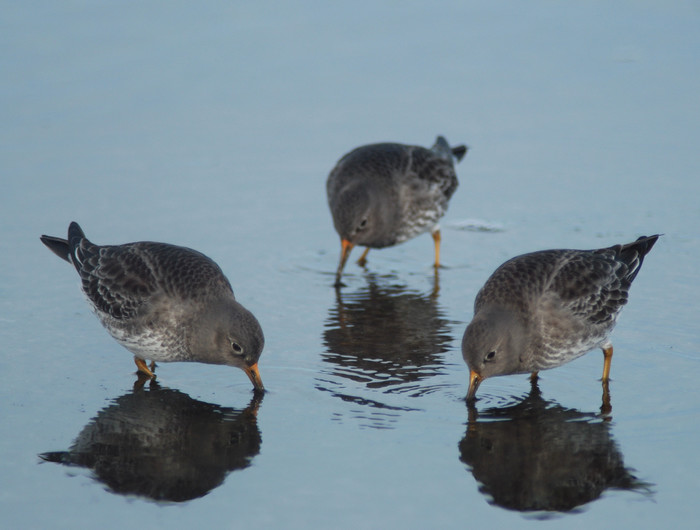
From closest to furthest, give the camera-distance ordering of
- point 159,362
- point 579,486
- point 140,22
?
point 579,486 → point 159,362 → point 140,22

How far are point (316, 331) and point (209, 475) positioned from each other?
298 centimetres

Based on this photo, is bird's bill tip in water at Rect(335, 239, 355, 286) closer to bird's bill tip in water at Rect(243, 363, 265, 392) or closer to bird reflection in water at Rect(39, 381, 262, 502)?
bird's bill tip in water at Rect(243, 363, 265, 392)

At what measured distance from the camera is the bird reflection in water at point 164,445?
23.4 feet

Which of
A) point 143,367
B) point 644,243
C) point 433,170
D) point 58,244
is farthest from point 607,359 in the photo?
point 58,244

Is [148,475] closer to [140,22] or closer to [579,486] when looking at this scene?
[579,486]

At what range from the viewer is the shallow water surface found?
7172 mm

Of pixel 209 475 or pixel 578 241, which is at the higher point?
pixel 578 241

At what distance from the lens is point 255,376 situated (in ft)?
27.9

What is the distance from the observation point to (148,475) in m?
7.24

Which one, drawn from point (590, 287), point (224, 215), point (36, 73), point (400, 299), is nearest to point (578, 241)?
point (400, 299)

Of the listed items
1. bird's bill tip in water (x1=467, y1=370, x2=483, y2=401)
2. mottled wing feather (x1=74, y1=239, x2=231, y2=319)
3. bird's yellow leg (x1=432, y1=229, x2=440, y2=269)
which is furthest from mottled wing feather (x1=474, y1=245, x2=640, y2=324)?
bird's yellow leg (x1=432, y1=229, x2=440, y2=269)

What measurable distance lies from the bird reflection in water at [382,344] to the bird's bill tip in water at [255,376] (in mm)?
508

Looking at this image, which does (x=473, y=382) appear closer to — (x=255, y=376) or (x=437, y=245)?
(x=255, y=376)

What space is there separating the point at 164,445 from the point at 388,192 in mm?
5531
